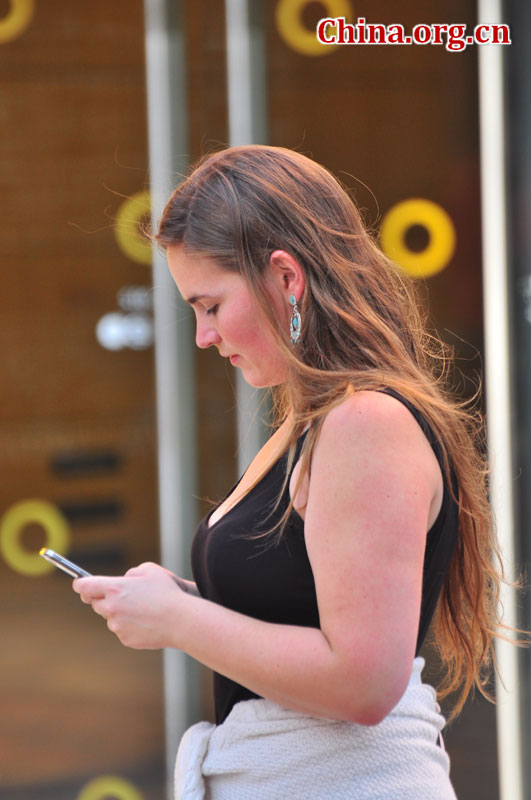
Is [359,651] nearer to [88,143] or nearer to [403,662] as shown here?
[403,662]

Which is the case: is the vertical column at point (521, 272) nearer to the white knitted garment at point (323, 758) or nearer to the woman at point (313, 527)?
the woman at point (313, 527)

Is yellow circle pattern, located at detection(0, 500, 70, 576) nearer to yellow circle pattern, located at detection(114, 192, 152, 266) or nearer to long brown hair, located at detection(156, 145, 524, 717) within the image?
yellow circle pattern, located at detection(114, 192, 152, 266)

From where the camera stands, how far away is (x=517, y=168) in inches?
97.1

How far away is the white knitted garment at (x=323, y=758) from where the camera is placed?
991 millimetres

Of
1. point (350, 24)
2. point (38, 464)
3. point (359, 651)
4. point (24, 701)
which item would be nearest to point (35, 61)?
point (350, 24)

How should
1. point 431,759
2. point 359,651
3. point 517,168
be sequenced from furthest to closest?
point 517,168 → point 431,759 → point 359,651

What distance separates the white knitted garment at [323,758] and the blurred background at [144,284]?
147 cm

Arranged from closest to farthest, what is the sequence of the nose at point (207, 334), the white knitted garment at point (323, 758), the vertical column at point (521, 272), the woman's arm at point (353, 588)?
the woman's arm at point (353, 588) → the white knitted garment at point (323, 758) → the nose at point (207, 334) → the vertical column at point (521, 272)

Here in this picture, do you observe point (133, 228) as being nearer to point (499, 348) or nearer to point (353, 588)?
point (499, 348)

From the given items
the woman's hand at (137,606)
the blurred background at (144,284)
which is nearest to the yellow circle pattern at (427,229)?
the blurred background at (144,284)

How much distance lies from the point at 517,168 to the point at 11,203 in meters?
1.36

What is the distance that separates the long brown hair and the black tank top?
0.02 m

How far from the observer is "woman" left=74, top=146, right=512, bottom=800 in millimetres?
888

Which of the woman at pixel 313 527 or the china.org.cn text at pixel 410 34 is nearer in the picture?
the woman at pixel 313 527
